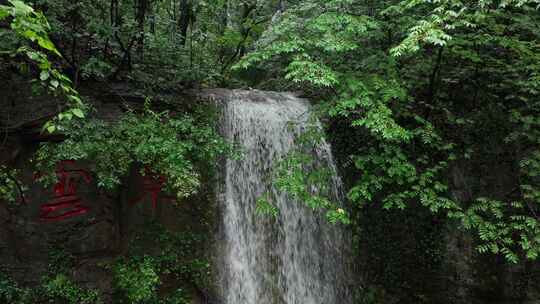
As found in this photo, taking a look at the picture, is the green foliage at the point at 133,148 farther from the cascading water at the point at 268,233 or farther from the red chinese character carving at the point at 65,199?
the cascading water at the point at 268,233

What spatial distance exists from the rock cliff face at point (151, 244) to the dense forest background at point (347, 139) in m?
0.03

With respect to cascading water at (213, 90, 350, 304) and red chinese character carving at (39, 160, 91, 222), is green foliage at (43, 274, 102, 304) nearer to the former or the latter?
red chinese character carving at (39, 160, 91, 222)

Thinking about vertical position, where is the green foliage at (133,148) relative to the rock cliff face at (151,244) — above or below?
above

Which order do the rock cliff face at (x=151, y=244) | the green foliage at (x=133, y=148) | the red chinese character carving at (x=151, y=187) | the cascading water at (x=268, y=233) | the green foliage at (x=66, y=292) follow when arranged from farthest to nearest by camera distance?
1. the cascading water at (x=268, y=233)
2. the red chinese character carving at (x=151, y=187)
3. the rock cliff face at (x=151, y=244)
4. the green foliage at (x=66, y=292)
5. the green foliage at (x=133, y=148)

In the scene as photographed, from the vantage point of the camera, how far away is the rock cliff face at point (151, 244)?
16.9ft

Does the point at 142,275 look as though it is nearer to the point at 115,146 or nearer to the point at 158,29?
the point at 115,146

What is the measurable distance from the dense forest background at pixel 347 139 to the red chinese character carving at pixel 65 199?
24 centimetres

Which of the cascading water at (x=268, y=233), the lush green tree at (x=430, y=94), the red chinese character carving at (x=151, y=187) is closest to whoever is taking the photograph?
the lush green tree at (x=430, y=94)

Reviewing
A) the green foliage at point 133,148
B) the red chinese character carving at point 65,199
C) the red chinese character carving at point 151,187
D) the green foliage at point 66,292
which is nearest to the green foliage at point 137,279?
the green foliage at point 66,292

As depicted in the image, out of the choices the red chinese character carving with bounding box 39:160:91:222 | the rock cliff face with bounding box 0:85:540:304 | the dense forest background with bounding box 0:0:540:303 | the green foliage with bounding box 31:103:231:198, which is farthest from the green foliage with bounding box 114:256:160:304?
the green foliage with bounding box 31:103:231:198

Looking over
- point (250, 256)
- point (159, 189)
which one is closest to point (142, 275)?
point (159, 189)

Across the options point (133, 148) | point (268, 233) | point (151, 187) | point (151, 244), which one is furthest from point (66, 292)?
point (268, 233)

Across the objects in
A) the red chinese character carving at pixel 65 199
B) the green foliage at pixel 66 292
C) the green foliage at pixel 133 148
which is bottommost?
the green foliage at pixel 66 292

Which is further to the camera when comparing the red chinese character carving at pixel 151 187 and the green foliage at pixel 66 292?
the red chinese character carving at pixel 151 187
